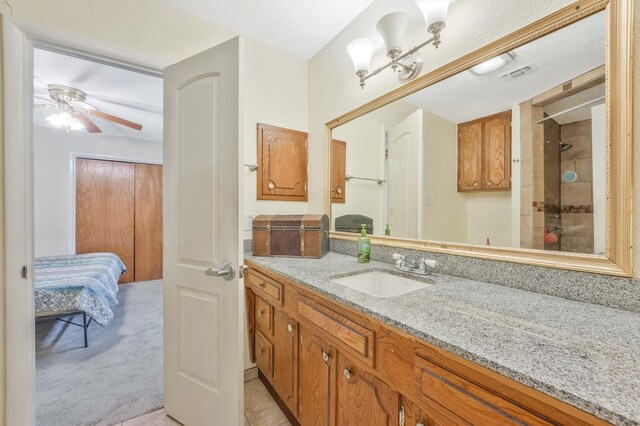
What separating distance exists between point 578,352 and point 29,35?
7.81 feet

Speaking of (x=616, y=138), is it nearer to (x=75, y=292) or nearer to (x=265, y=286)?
(x=265, y=286)

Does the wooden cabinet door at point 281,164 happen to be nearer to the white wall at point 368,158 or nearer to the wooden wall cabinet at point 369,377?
the white wall at point 368,158

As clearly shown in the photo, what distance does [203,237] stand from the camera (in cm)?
132

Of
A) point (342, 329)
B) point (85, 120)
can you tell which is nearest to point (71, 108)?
point (85, 120)

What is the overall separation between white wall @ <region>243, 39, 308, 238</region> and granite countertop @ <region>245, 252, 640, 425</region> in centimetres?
117

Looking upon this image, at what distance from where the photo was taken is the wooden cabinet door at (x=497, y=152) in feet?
3.59

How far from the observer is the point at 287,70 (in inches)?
85.7

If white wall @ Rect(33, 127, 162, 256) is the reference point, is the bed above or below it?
below

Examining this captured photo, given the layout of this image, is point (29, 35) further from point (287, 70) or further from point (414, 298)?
point (414, 298)

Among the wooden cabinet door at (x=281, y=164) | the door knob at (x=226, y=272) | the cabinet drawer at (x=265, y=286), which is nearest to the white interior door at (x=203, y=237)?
the door knob at (x=226, y=272)

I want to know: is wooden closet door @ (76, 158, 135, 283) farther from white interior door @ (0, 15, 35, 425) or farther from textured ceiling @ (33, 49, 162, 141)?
white interior door @ (0, 15, 35, 425)

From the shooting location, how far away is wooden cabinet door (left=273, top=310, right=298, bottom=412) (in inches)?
50.5

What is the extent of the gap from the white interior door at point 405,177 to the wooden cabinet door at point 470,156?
22 centimetres

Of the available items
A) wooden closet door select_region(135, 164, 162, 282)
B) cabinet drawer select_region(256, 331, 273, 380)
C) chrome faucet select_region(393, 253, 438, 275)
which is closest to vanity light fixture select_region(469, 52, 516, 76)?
chrome faucet select_region(393, 253, 438, 275)
